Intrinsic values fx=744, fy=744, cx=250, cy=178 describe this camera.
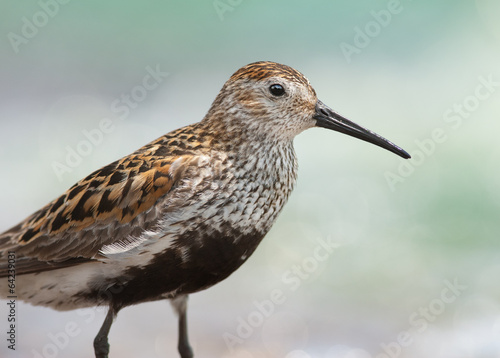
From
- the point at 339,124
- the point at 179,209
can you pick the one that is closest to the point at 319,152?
the point at 339,124

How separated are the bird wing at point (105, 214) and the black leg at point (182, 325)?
1035 mm

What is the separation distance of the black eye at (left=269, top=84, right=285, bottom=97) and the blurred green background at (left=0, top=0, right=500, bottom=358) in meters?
2.53

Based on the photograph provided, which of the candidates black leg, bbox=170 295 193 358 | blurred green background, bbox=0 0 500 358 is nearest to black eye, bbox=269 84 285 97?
black leg, bbox=170 295 193 358

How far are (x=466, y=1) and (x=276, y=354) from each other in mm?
9464

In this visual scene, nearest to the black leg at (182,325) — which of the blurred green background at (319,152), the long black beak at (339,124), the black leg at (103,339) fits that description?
the blurred green background at (319,152)

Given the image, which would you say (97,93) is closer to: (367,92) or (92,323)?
(367,92)

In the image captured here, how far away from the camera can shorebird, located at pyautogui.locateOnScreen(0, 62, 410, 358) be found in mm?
4480

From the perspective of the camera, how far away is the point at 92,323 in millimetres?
7012

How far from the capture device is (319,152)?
1062 cm

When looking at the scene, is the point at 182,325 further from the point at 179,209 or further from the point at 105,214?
the point at 179,209

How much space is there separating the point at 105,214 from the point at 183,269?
2.00ft

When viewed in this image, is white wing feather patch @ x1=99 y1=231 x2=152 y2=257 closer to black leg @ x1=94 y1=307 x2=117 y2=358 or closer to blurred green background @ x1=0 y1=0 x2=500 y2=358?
black leg @ x1=94 y1=307 x2=117 y2=358

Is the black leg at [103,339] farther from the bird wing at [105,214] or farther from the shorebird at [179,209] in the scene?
the bird wing at [105,214]

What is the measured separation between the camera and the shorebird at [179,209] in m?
4.48
